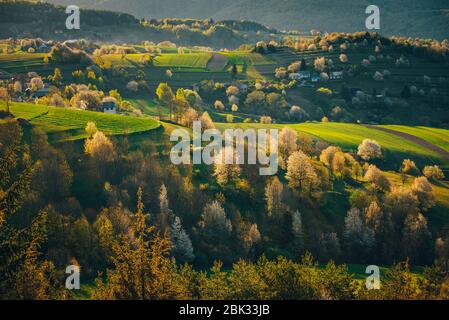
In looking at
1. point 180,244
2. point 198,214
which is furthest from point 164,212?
point 180,244

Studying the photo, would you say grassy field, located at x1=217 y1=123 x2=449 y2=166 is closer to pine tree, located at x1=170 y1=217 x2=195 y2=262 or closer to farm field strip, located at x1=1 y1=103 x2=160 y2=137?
farm field strip, located at x1=1 y1=103 x2=160 y2=137

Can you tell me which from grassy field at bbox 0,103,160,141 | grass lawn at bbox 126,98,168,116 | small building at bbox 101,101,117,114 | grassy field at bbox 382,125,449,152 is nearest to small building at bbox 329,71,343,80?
grassy field at bbox 382,125,449,152

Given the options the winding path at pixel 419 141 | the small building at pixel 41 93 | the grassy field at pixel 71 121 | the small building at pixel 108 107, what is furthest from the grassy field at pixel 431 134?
the small building at pixel 41 93
